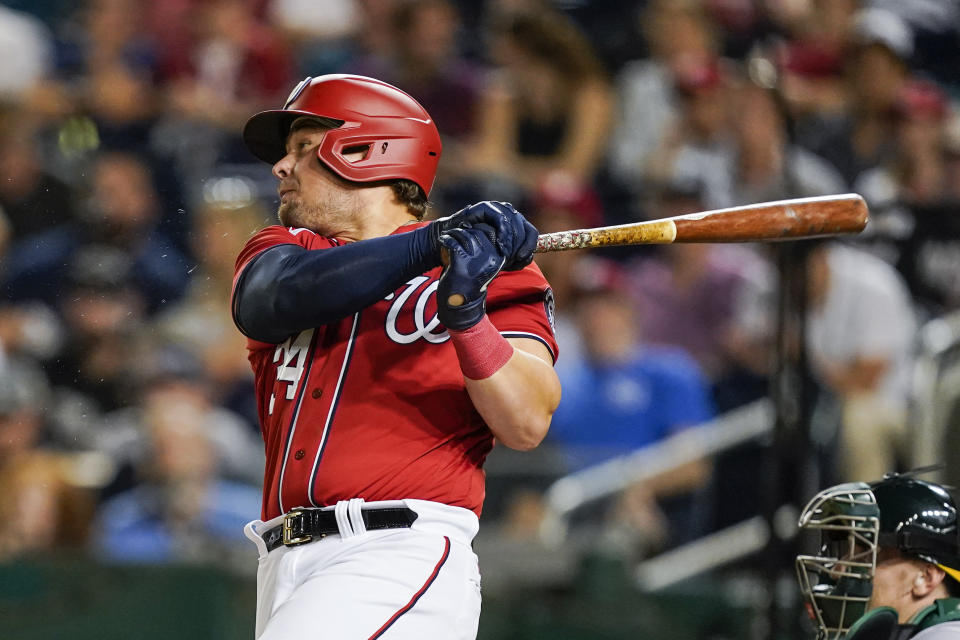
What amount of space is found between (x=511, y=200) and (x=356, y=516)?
4.29 m

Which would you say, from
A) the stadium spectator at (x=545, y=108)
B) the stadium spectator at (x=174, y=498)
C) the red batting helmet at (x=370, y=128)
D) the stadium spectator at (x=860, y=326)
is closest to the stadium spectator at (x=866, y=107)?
the stadium spectator at (x=860, y=326)

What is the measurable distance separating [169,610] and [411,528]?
8.05 ft

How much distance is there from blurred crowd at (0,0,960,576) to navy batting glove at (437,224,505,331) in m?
2.30

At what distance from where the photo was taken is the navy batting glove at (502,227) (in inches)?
84.4

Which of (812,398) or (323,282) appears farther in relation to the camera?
(812,398)

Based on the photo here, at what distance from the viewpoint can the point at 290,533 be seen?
7.41ft

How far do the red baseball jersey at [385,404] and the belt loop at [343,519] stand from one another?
0.04 m

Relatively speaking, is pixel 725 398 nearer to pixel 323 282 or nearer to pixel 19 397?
pixel 19 397

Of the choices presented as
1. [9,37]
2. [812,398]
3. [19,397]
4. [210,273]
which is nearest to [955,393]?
[812,398]

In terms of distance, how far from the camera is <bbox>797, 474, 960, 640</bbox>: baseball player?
8.67 ft

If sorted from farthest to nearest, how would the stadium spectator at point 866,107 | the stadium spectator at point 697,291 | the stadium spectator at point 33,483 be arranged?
1. the stadium spectator at point 866,107
2. the stadium spectator at point 697,291
3. the stadium spectator at point 33,483

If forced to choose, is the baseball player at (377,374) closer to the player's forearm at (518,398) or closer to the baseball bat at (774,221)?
the player's forearm at (518,398)

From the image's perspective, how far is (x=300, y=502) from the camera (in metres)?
2.28

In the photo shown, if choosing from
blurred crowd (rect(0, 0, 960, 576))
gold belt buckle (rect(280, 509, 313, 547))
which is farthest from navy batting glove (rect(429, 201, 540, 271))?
blurred crowd (rect(0, 0, 960, 576))
